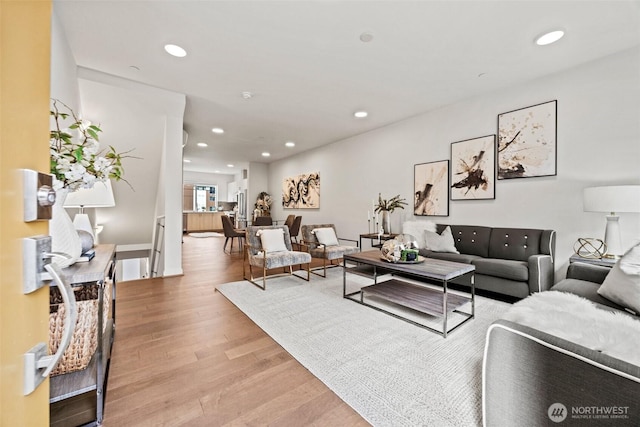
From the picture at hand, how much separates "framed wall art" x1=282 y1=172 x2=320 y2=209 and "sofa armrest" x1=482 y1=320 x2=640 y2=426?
559cm

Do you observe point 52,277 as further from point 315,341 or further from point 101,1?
point 101,1

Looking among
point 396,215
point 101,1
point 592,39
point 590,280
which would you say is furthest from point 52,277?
point 396,215

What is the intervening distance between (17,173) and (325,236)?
3.95 m

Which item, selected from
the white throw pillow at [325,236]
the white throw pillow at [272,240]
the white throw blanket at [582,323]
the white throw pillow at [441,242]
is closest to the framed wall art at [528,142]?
the white throw pillow at [441,242]

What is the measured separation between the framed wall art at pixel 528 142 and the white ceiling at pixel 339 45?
424 mm

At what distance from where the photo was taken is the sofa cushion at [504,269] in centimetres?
277

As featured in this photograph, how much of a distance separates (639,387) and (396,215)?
4.03 m

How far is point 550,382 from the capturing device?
3.20 feet

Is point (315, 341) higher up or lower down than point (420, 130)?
lower down

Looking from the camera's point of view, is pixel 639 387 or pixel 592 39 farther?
pixel 592 39

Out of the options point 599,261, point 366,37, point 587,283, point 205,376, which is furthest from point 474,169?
point 205,376

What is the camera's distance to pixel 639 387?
79cm

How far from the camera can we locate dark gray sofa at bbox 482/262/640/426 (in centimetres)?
82

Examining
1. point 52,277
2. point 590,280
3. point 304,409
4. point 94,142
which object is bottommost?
point 304,409
